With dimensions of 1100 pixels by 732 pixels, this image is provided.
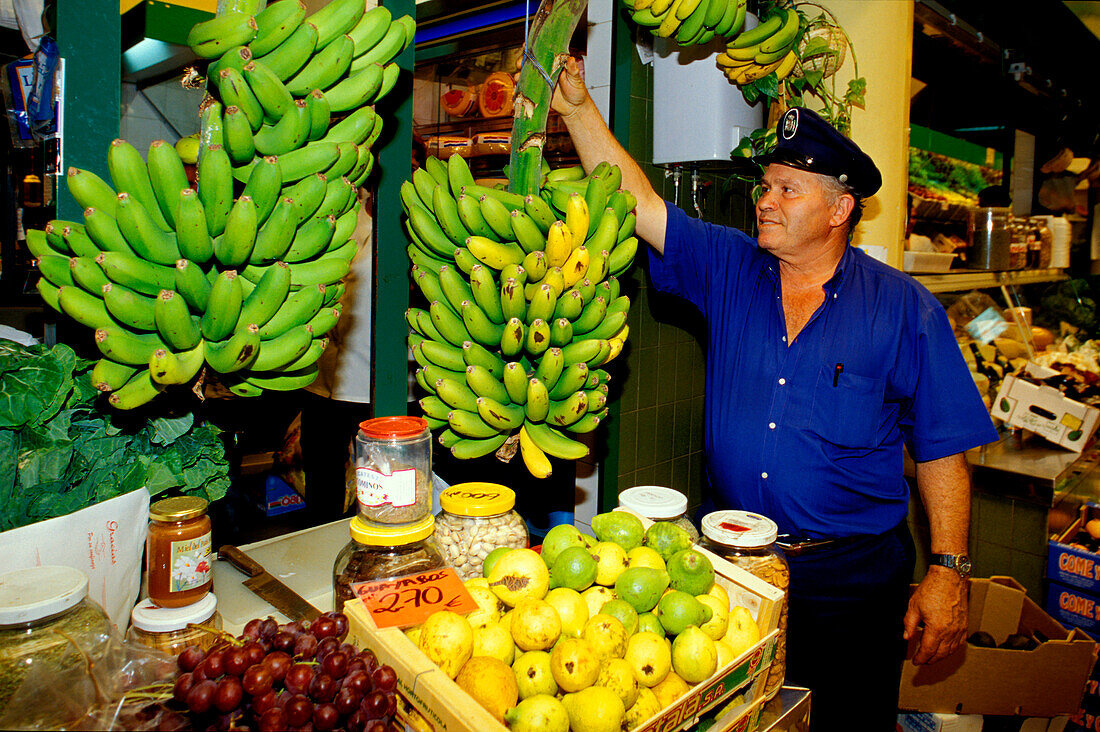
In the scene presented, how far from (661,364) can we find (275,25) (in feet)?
8.61

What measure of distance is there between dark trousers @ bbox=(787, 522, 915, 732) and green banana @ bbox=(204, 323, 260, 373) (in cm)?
185

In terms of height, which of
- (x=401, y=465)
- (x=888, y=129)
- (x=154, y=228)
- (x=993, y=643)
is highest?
(x=888, y=129)

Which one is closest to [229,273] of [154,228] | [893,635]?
[154,228]

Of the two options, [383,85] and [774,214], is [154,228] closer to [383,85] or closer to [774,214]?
[383,85]

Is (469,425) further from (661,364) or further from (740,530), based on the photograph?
(661,364)

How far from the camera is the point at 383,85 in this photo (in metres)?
1.21

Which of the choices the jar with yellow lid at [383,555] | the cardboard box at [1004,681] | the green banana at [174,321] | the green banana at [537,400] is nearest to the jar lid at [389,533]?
the jar with yellow lid at [383,555]

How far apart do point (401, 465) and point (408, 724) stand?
0.42 metres

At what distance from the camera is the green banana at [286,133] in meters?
1.07

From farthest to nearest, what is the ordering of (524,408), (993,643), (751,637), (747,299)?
(993,643) < (747,299) < (524,408) < (751,637)

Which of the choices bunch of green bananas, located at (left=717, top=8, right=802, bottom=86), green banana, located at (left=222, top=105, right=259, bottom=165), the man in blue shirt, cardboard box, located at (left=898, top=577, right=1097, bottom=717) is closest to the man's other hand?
the man in blue shirt

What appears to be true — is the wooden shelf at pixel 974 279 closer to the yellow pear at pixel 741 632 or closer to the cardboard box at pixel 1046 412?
the cardboard box at pixel 1046 412

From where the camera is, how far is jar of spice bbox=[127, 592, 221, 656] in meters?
1.06

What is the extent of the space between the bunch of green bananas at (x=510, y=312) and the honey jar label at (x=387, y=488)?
0.73 feet
